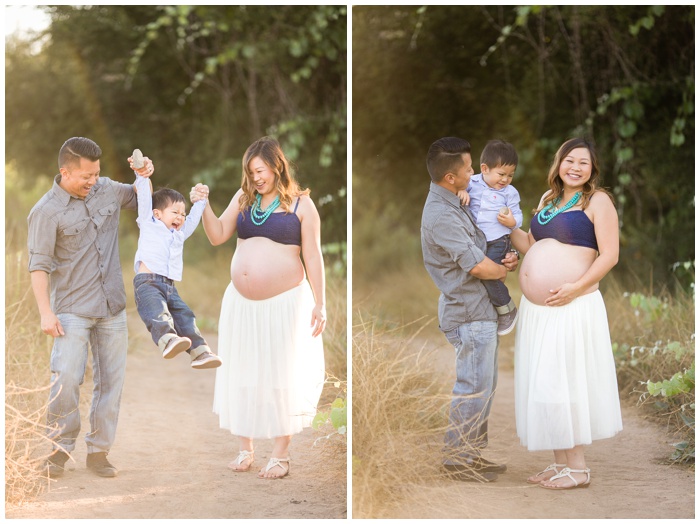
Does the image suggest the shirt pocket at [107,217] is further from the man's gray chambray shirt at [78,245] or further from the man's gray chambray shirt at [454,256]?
the man's gray chambray shirt at [454,256]

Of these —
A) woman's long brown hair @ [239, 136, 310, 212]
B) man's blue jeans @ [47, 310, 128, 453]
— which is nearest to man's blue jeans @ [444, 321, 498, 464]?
woman's long brown hair @ [239, 136, 310, 212]

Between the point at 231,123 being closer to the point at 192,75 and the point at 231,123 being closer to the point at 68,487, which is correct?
the point at 192,75

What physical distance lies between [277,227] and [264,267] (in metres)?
0.18

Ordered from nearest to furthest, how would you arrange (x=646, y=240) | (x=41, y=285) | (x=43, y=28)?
(x=41, y=285)
(x=646, y=240)
(x=43, y=28)

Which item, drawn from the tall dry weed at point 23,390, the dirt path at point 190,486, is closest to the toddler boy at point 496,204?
the dirt path at point 190,486

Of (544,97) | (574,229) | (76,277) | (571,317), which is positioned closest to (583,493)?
(571,317)

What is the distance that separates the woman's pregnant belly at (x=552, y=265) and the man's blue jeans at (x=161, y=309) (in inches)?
57.2

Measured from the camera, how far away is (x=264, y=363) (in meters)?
4.18

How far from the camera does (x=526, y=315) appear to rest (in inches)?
164

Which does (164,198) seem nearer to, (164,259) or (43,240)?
(164,259)

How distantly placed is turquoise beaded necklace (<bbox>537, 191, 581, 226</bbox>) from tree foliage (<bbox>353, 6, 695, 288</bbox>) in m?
2.82

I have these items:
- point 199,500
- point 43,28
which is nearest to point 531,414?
point 199,500

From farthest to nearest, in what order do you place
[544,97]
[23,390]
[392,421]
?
[544,97] < [23,390] < [392,421]

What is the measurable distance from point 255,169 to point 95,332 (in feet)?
3.28
